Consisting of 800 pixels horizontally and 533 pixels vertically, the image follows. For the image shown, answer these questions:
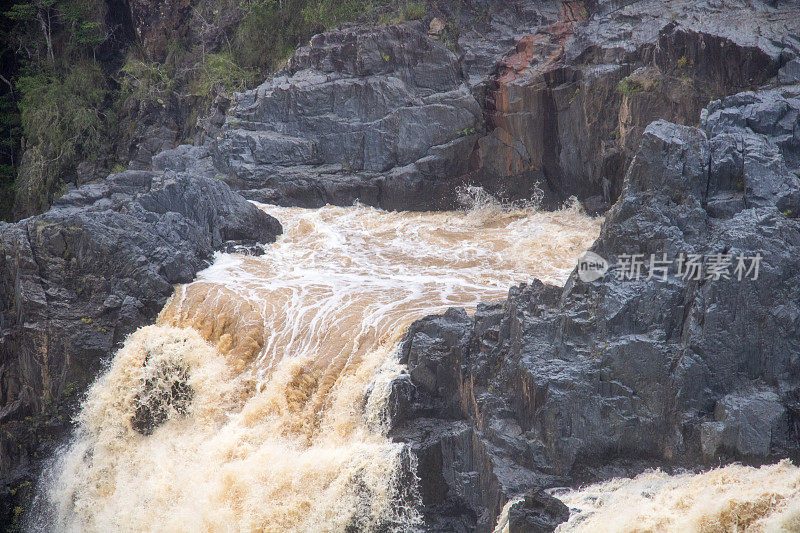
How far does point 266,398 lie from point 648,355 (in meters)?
5.07

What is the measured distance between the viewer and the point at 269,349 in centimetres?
1042

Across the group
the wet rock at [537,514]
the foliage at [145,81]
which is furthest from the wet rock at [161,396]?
the foliage at [145,81]

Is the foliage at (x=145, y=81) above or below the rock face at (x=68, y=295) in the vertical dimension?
above

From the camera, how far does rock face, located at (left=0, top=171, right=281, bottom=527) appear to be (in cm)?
1083

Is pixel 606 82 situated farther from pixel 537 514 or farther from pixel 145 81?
pixel 145 81

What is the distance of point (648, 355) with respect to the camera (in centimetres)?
753

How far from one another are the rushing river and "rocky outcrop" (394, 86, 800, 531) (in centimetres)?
84

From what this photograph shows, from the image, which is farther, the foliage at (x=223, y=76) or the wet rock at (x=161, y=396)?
the foliage at (x=223, y=76)

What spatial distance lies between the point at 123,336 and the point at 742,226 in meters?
9.09

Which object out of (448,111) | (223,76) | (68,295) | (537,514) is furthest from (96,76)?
(537,514)

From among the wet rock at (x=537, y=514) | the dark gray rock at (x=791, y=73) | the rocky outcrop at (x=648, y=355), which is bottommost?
the wet rock at (x=537, y=514)

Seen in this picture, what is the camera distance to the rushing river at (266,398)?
852 cm

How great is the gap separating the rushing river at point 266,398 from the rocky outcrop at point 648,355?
0.84 metres

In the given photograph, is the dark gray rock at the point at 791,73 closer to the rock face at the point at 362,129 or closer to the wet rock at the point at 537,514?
the rock face at the point at 362,129
